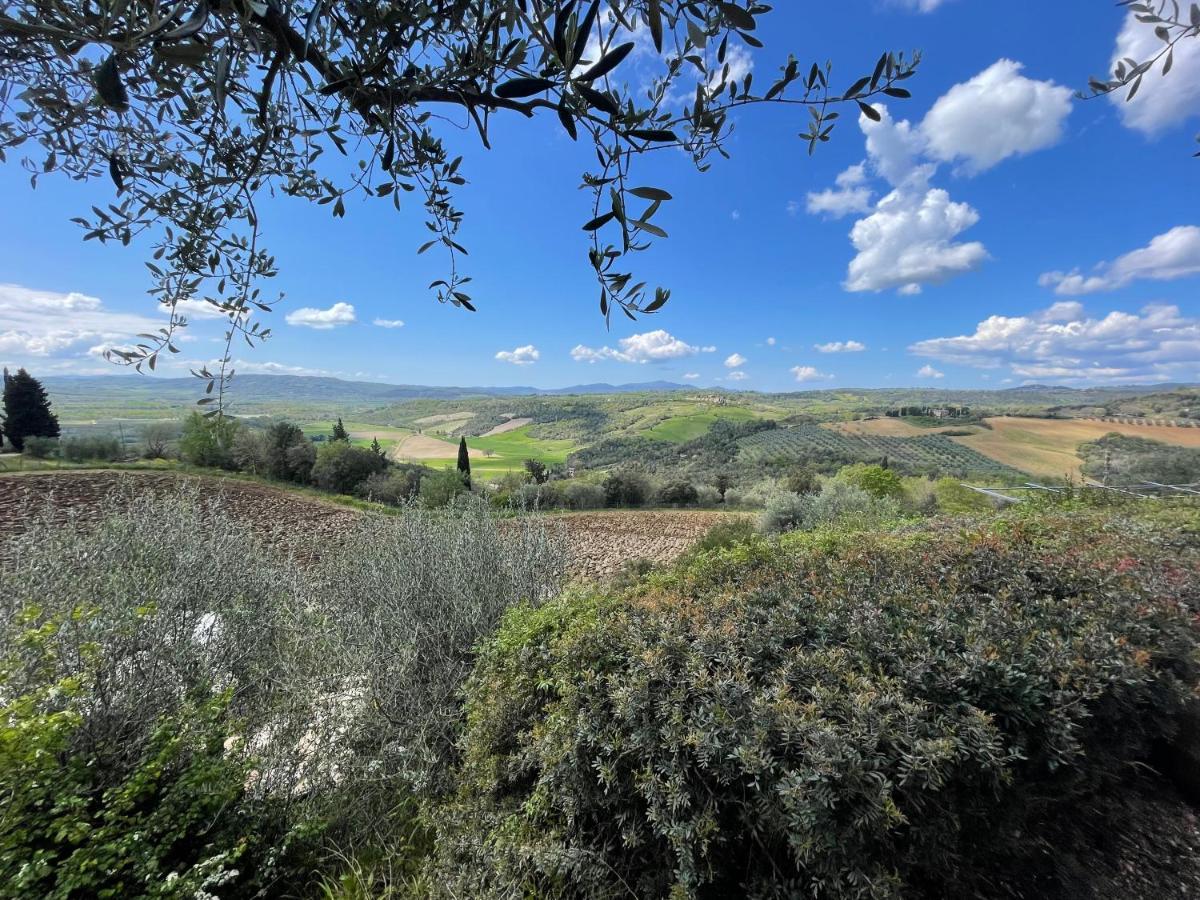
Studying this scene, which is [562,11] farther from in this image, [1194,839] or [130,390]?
[130,390]

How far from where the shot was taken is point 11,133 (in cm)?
127

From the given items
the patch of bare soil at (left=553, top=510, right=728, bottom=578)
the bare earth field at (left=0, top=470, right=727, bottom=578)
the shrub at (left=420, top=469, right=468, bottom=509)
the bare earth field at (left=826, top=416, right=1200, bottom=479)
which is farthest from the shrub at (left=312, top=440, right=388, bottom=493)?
the bare earth field at (left=826, top=416, right=1200, bottom=479)

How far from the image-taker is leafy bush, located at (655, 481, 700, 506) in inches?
1136

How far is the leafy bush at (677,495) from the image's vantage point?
28844mm

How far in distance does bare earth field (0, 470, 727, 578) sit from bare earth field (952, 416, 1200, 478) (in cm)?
2572

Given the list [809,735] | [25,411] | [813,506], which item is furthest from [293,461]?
[809,735]

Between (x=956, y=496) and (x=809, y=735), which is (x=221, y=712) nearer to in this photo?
(x=809, y=735)

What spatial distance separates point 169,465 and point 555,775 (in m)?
28.4

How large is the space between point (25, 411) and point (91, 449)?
7.08m

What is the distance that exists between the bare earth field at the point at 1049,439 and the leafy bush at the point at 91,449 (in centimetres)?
5035

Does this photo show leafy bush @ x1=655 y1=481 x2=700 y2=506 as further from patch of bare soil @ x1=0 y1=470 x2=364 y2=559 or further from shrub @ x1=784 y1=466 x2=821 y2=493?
patch of bare soil @ x1=0 y1=470 x2=364 y2=559

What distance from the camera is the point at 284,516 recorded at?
1669 cm

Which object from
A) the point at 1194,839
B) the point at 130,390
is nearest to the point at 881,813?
the point at 1194,839

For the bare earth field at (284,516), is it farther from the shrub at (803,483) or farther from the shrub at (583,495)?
the shrub at (803,483)
